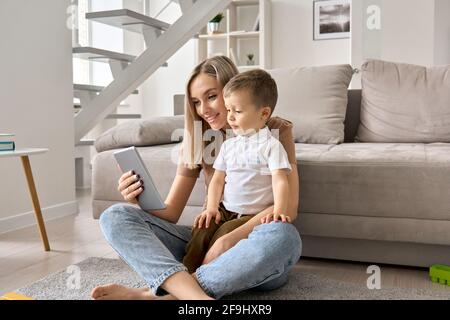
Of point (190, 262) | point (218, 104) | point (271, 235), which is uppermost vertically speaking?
point (218, 104)

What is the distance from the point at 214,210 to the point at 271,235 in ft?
0.77

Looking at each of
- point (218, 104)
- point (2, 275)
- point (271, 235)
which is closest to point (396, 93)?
point (218, 104)

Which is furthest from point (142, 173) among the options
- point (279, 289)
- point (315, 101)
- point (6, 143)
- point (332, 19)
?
point (332, 19)

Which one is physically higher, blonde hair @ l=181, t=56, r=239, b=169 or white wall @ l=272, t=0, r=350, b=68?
white wall @ l=272, t=0, r=350, b=68

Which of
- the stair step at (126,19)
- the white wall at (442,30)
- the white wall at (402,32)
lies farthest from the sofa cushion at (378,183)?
the white wall at (442,30)

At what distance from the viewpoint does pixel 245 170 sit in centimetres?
155

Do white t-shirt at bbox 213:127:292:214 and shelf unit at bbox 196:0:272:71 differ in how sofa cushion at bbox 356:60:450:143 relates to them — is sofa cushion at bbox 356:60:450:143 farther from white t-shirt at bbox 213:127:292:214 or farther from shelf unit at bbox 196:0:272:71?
shelf unit at bbox 196:0:272:71

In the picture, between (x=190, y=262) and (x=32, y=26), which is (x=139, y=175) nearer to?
(x=190, y=262)

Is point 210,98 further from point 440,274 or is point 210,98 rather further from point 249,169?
point 440,274

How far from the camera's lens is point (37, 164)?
289 cm

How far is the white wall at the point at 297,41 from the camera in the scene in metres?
5.19

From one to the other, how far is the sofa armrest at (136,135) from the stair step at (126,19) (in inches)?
49.3

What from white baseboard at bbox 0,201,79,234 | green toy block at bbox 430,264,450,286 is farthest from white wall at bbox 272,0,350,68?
green toy block at bbox 430,264,450,286

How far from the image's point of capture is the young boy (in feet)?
4.79
